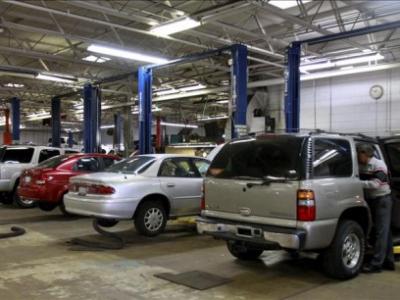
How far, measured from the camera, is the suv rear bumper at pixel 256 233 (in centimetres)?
512

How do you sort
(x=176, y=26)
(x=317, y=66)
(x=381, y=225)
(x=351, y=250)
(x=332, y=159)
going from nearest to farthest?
(x=332, y=159)
(x=351, y=250)
(x=381, y=225)
(x=176, y=26)
(x=317, y=66)

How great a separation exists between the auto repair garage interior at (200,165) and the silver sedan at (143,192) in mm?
29

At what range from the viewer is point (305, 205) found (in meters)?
5.19

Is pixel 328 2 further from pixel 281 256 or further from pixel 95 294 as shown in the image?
pixel 95 294

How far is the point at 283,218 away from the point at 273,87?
609 inches

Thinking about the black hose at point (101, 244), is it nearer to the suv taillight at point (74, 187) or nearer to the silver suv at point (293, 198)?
the suv taillight at point (74, 187)

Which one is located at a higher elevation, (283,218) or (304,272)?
(283,218)

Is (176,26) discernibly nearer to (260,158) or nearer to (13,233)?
(13,233)

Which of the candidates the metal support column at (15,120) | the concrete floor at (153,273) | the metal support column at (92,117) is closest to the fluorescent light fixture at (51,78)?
the metal support column at (92,117)

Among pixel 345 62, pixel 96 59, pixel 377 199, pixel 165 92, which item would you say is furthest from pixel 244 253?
pixel 165 92

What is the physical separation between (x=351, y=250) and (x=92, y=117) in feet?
47.1

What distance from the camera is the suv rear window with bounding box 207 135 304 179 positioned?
215 inches

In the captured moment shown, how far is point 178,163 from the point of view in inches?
363

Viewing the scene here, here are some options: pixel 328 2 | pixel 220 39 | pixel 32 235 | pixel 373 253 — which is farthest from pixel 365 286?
pixel 220 39
